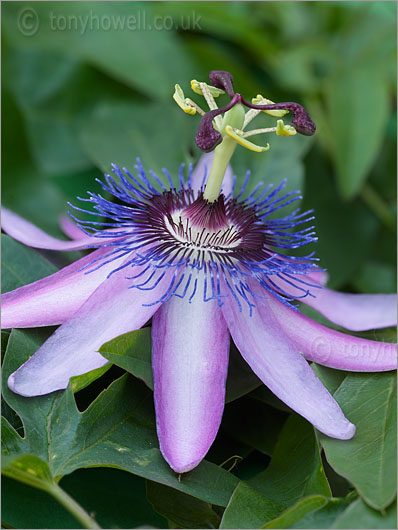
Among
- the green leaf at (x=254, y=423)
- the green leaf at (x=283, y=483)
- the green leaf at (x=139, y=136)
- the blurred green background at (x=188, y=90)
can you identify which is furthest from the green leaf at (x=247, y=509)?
the blurred green background at (x=188, y=90)

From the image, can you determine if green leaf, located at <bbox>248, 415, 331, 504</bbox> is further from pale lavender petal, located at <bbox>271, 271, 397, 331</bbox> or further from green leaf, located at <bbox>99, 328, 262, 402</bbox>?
pale lavender petal, located at <bbox>271, 271, 397, 331</bbox>

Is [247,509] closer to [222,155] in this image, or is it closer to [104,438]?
[104,438]

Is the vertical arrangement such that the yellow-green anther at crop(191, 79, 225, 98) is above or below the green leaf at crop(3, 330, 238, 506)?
above

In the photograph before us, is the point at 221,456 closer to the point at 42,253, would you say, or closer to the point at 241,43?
the point at 42,253

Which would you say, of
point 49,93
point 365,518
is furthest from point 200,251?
point 49,93

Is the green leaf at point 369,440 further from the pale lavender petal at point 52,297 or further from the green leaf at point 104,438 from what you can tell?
the pale lavender petal at point 52,297

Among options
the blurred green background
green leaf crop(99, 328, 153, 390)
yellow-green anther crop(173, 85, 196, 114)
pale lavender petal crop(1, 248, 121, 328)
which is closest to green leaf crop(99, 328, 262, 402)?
green leaf crop(99, 328, 153, 390)
